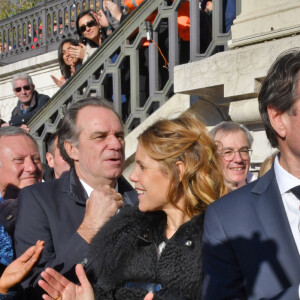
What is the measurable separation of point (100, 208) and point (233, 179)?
1.52 m

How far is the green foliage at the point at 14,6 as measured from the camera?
20172 mm

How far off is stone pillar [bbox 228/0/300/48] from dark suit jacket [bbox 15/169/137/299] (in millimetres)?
1991

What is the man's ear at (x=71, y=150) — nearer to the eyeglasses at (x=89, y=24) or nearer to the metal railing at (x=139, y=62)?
the metal railing at (x=139, y=62)

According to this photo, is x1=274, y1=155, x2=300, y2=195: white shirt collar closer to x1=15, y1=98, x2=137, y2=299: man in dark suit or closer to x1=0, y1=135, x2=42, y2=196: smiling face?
x1=15, y1=98, x2=137, y2=299: man in dark suit

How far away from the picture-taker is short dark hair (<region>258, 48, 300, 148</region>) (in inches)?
91.0

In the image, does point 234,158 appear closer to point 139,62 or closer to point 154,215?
point 154,215

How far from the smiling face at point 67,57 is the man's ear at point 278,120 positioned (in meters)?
5.98

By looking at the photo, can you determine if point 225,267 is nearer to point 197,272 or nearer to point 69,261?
point 197,272

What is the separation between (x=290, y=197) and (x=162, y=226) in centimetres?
87

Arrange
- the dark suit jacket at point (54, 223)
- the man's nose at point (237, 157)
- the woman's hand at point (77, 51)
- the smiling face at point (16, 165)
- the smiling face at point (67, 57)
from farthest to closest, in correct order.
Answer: the smiling face at point (67, 57), the woman's hand at point (77, 51), the man's nose at point (237, 157), the smiling face at point (16, 165), the dark suit jacket at point (54, 223)

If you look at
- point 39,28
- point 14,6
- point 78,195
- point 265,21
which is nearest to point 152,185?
point 78,195

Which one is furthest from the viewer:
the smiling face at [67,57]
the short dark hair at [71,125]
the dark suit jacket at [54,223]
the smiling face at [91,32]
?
the smiling face at [67,57]

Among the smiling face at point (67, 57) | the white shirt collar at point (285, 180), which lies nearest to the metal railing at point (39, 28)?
the smiling face at point (67, 57)

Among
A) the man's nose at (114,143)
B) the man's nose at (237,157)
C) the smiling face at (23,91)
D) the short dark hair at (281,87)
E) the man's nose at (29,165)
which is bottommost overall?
the smiling face at (23,91)
